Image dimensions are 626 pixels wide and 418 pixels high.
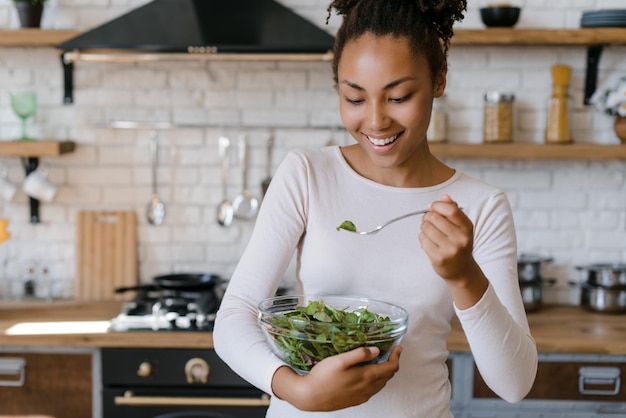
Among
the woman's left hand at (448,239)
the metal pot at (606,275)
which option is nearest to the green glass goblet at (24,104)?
the metal pot at (606,275)

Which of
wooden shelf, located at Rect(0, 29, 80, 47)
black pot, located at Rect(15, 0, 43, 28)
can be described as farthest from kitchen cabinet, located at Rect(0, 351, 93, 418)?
black pot, located at Rect(15, 0, 43, 28)

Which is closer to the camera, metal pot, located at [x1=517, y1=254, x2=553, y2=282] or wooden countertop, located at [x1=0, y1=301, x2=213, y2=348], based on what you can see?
wooden countertop, located at [x1=0, y1=301, x2=213, y2=348]

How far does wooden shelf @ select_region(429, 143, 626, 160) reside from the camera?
2.93 metres

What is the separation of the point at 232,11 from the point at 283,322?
5.82 feet

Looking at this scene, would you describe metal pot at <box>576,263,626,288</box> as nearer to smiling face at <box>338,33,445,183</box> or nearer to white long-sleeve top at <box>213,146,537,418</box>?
white long-sleeve top at <box>213,146,537,418</box>

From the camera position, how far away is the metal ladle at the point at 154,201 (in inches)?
126

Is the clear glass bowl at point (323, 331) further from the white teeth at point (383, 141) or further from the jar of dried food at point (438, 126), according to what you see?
the jar of dried food at point (438, 126)

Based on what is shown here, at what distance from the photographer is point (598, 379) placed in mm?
2592

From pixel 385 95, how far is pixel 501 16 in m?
1.83

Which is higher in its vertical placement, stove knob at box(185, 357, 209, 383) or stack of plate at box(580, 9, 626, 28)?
stack of plate at box(580, 9, 626, 28)

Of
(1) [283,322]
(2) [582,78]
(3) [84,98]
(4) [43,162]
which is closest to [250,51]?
(3) [84,98]

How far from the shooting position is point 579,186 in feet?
10.5

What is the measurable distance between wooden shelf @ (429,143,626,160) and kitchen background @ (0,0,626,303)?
23 centimetres

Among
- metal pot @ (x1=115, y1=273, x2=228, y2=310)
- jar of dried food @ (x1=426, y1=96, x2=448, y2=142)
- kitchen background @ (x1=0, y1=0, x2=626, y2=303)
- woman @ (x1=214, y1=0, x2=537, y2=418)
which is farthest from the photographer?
kitchen background @ (x1=0, y1=0, x2=626, y2=303)
